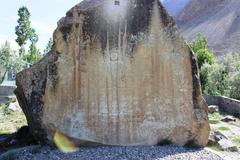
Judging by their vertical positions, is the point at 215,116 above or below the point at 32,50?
below

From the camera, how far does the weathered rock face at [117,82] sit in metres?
10.6

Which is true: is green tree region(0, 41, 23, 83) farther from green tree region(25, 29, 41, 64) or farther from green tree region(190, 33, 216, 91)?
green tree region(190, 33, 216, 91)

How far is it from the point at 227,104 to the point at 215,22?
Result: 62.4 metres

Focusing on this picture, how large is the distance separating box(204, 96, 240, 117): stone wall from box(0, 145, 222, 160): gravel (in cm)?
1182

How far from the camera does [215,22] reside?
8306 centimetres

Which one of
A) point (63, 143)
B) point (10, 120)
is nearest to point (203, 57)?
point (10, 120)

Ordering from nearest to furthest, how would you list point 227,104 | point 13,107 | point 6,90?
1. point 13,107
2. point 227,104
3. point 6,90

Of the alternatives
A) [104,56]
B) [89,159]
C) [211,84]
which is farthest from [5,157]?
[211,84]

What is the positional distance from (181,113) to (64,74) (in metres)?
3.39

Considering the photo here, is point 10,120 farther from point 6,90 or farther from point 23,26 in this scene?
point 23,26

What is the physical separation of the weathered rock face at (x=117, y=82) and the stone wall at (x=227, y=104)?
11.4m

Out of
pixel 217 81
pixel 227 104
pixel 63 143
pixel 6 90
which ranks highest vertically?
pixel 217 81

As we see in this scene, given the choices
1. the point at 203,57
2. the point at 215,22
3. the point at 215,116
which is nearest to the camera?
the point at 215,116

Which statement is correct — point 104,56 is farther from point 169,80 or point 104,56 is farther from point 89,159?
point 89,159
